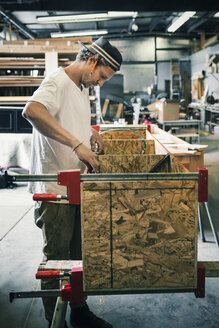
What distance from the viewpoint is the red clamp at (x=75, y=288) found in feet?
3.79

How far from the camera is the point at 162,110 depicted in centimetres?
659

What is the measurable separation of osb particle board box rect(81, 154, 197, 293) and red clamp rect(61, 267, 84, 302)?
0.07 ft

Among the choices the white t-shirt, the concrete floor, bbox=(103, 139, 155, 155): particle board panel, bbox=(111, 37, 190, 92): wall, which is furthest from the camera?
bbox=(111, 37, 190, 92): wall

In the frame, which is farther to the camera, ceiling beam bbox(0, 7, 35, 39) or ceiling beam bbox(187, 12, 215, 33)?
ceiling beam bbox(187, 12, 215, 33)

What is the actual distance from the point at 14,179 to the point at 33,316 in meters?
1.17

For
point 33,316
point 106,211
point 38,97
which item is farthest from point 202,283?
point 33,316

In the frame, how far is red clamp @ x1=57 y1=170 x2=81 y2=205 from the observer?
109 cm

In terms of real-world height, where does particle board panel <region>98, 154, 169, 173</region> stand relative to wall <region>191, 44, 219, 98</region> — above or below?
below

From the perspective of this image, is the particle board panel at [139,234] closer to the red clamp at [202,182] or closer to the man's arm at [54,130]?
the red clamp at [202,182]

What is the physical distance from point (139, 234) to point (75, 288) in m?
0.31

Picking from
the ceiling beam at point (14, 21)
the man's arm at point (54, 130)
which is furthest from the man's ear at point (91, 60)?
the ceiling beam at point (14, 21)

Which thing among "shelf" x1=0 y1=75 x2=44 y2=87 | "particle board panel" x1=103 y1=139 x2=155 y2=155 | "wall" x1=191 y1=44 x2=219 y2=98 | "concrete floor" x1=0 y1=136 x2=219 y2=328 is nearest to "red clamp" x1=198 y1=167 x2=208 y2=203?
"concrete floor" x1=0 y1=136 x2=219 y2=328

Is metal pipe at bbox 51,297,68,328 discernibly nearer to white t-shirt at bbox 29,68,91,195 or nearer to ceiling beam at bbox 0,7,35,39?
white t-shirt at bbox 29,68,91,195

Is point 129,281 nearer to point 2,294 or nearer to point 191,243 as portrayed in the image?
point 191,243
